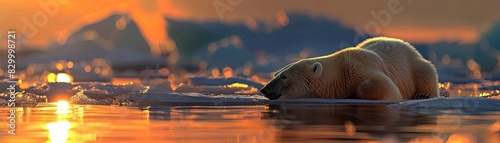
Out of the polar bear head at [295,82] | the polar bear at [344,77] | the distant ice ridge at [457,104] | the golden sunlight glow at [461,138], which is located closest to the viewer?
the golden sunlight glow at [461,138]

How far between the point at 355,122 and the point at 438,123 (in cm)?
108

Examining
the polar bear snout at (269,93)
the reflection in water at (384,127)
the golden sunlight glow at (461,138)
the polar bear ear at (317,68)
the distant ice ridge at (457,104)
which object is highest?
the polar bear ear at (317,68)

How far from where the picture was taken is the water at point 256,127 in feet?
26.5

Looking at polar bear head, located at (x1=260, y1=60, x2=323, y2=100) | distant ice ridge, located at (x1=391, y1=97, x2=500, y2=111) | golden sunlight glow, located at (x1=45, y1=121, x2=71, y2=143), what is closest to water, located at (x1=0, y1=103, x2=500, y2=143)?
golden sunlight glow, located at (x1=45, y1=121, x2=71, y2=143)

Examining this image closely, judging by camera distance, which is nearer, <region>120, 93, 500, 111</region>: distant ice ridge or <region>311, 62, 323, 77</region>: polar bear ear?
<region>120, 93, 500, 111</region>: distant ice ridge

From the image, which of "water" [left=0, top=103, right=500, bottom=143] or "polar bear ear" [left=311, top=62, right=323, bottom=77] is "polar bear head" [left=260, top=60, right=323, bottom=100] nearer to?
"polar bear ear" [left=311, top=62, right=323, bottom=77]

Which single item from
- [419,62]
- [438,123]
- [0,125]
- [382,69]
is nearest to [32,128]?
[0,125]

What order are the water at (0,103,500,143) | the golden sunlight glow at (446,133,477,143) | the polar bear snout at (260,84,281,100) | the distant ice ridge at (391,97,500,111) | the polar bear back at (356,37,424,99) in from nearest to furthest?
the golden sunlight glow at (446,133,477,143) < the water at (0,103,500,143) < the distant ice ridge at (391,97,500,111) < the polar bear snout at (260,84,281,100) < the polar bear back at (356,37,424,99)

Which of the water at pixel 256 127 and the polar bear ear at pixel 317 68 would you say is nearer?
the water at pixel 256 127

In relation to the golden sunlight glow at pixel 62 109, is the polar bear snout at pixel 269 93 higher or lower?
higher

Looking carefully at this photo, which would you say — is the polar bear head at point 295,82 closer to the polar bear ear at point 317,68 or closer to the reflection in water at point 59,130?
the polar bear ear at point 317,68

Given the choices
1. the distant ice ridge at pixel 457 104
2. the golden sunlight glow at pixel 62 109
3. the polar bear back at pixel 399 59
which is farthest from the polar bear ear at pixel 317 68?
the golden sunlight glow at pixel 62 109

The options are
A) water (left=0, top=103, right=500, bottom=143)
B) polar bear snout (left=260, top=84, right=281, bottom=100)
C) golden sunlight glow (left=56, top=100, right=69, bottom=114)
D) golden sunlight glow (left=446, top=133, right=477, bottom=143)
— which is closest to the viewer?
golden sunlight glow (left=446, top=133, right=477, bottom=143)

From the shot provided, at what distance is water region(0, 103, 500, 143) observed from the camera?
317 inches
